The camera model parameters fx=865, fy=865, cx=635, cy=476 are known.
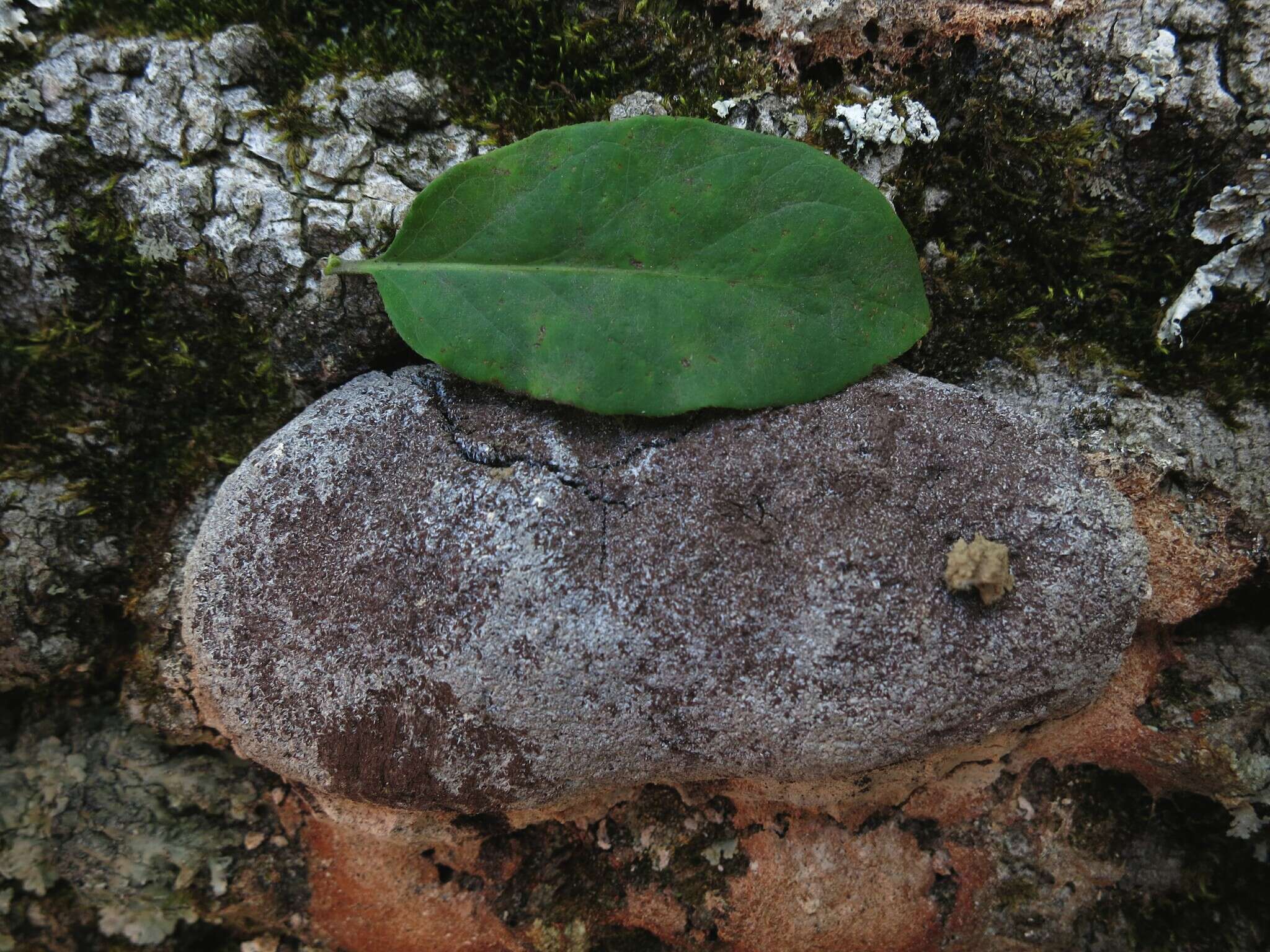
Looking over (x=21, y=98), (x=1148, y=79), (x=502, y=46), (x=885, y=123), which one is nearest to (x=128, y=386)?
(x=21, y=98)

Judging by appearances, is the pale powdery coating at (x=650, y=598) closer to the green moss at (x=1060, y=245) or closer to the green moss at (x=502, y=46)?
the green moss at (x=1060, y=245)

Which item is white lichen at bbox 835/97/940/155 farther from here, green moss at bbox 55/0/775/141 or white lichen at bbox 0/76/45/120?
white lichen at bbox 0/76/45/120

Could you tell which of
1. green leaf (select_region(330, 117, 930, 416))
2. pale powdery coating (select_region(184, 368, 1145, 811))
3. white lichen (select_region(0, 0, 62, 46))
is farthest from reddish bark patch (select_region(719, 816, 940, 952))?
white lichen (select_region(0, 0, 62, 46))

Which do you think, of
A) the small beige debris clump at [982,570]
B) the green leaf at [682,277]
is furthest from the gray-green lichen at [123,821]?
the small beige debris clump at [982,570]

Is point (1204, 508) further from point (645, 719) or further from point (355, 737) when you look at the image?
point (355, 737)

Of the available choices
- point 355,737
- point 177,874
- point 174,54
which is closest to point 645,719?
point 355,737
